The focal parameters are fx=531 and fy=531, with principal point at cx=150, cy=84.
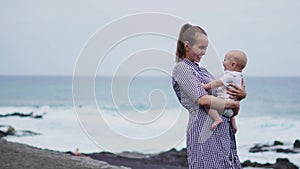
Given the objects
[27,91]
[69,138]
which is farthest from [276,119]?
[27,91]

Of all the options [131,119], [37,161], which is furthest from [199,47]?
[37,161]

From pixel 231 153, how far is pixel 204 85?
1.39ft

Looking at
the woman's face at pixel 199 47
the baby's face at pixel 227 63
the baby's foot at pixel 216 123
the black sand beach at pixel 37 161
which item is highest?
the woman's face at pixel 199 47

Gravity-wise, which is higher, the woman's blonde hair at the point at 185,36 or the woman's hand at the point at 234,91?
the woman's blonde hair at the point at 185,36

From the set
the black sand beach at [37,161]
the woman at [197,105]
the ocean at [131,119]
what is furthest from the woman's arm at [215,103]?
the black sand beach at [37,161]

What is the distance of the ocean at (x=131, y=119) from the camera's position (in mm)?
3517

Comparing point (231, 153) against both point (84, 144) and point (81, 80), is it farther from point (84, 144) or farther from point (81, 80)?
point (84, 144)

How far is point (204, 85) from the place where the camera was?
2807 millimetres

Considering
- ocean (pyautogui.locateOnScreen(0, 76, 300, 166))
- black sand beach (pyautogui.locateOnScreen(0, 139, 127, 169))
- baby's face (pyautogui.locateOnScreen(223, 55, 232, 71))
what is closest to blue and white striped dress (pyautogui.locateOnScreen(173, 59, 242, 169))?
baby's face (pyautogui.locateOnScreen(223, 55, 232, 71))

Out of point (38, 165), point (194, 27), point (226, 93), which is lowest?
point (38, 165)

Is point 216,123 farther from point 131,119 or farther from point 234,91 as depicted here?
point 131,119

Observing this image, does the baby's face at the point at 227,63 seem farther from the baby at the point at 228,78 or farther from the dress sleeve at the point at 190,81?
the dress sleeve at the point at 190,81

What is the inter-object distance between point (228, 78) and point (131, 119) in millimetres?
1429

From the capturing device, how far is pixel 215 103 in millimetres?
2734
